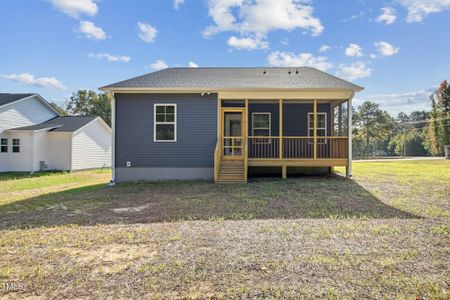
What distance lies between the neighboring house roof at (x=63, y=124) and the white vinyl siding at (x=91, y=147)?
394mm

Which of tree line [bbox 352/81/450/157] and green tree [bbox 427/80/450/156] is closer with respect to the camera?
green tree [bbox 427/80/450/156]

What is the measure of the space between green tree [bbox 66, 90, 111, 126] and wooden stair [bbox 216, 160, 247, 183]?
97.0 ft

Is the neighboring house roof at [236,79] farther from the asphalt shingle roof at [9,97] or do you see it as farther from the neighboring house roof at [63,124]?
the asphalt shingle roof at [9,97]

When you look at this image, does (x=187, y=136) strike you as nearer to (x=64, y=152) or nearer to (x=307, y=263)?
(x=307, y=263)

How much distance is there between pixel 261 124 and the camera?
12992 millimetres

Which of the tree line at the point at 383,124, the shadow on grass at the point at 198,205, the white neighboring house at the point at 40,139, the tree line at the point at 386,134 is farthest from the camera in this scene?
the tree line at the point at 386,134

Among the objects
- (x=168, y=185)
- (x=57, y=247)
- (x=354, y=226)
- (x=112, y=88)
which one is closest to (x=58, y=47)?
(x=112, y=88)

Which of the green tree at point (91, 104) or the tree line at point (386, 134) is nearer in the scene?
the green tree at point (91, 104)

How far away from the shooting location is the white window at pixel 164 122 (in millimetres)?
10602

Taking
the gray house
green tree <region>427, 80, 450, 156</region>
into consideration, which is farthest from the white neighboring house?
green tree <region>427, 80, 450, 156</region>

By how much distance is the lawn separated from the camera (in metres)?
2.71

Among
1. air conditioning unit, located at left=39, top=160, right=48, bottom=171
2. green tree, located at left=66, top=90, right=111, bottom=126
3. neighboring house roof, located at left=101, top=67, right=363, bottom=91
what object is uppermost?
green tree, located at left=66, top=90, right=111, bottom=126

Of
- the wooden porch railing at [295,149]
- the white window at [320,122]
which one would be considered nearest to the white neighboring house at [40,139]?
the wooden porch railing at [295,149]

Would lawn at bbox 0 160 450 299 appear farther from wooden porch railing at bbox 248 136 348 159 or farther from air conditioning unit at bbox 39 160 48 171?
air conditioning unit at bbox 39 160 48 171
